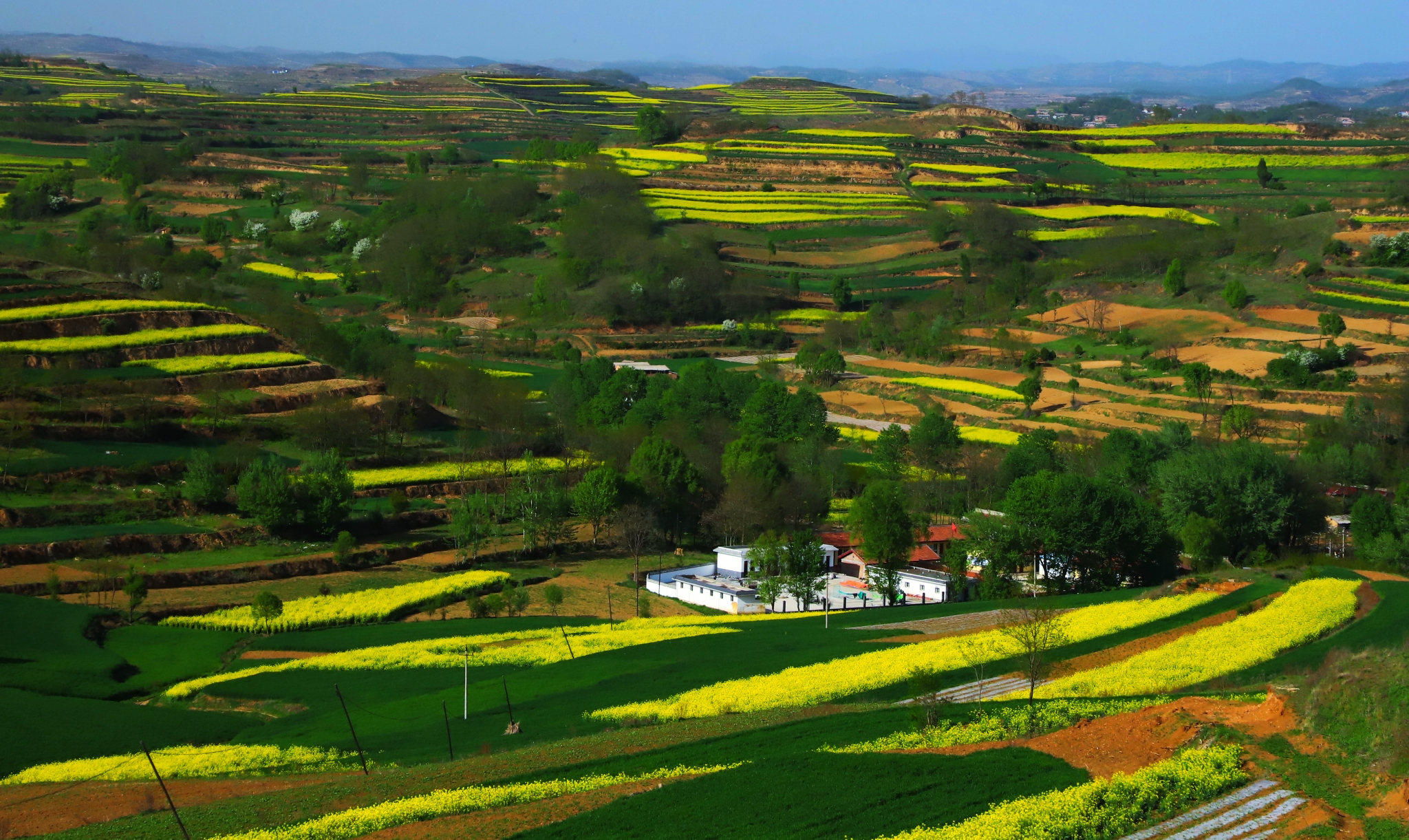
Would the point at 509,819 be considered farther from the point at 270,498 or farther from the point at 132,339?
the point at 132,339

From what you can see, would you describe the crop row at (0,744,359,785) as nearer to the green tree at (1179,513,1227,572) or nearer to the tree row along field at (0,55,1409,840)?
the tree row along field at (0,55,1409,840)

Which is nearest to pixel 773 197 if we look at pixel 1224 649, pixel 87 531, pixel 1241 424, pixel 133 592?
pixel 1241 424

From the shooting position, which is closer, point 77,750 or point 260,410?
point 77,750

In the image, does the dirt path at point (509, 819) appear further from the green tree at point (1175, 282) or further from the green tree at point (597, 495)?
the green tree at point (1175, 282)

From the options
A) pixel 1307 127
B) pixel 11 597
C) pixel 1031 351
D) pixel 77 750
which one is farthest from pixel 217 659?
pixel 1307 127

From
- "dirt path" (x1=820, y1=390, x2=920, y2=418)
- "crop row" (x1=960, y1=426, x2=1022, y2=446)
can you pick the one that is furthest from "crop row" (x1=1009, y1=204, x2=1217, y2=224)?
"crop row" (x1=960, y1=426, x2=1022, y2=446)

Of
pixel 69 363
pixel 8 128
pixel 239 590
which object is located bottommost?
pixel 239 590

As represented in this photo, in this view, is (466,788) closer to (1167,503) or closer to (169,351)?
(1167,503)
